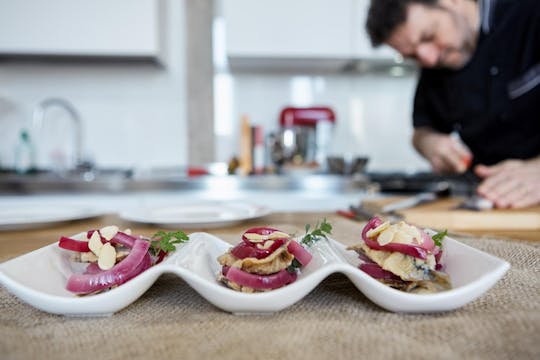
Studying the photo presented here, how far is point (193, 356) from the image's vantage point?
28 centimetres

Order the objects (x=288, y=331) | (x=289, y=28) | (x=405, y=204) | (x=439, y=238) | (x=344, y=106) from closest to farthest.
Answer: (x=288, y=331)
(x=439, y=238)
(x=405, y=204)
(x=289, y=28)
(x=344, y=106)

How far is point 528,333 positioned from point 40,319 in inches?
14.9

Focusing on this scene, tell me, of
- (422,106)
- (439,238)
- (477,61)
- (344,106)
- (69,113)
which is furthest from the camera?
(344,106)

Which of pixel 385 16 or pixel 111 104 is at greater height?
pixel 385 16

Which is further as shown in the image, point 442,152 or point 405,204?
point 442,152

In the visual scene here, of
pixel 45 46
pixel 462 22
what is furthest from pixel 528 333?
pixel 45 46

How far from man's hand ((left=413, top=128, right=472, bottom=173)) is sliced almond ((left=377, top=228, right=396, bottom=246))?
115 centimetres

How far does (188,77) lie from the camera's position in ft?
7.06

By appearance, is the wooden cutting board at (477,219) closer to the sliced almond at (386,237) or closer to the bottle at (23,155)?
the sliced almond at (386,237)

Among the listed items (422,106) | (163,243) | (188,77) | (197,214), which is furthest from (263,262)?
(188,77)

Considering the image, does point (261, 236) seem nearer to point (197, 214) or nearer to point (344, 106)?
point (197, 214)

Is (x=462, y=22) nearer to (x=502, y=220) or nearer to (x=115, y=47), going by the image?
(x=502, y=220)

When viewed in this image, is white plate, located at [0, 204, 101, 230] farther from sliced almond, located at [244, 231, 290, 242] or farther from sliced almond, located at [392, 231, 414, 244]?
sliced almond, located at [392, 231, 414, 244]

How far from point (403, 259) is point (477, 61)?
1.26m
